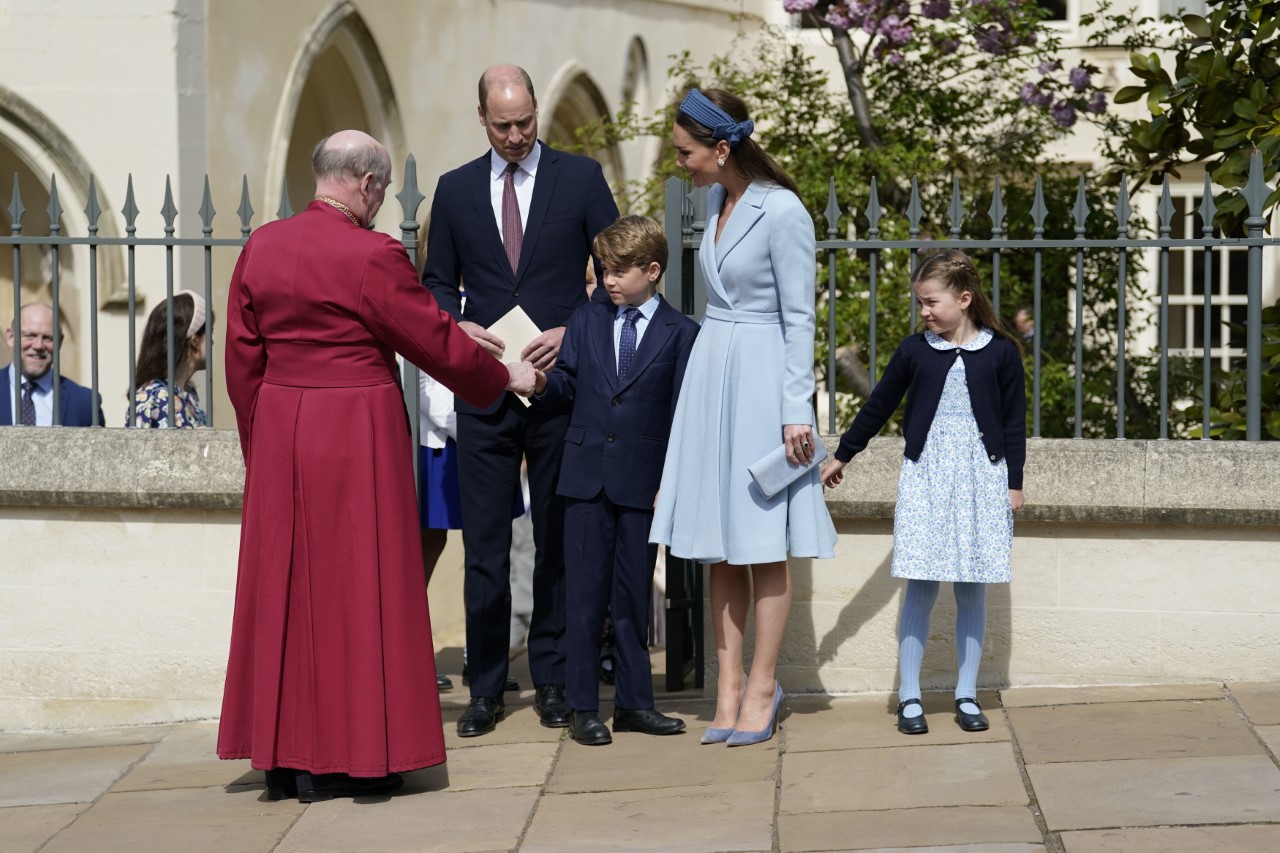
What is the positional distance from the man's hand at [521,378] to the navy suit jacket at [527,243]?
0.42 m

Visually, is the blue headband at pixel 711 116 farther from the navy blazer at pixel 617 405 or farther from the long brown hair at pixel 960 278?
the long brown hair at pixel 960 278

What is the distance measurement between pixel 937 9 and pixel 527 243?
514cm

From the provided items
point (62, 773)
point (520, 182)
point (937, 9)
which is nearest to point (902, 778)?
point (520, 182)

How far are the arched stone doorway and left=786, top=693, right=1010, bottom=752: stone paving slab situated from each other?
6396 mm

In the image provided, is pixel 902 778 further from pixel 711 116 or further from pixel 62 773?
pixel 62 773

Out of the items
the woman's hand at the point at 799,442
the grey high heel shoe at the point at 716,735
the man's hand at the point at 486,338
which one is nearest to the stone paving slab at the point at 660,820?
the grey high heel shoe at the point at 716,735

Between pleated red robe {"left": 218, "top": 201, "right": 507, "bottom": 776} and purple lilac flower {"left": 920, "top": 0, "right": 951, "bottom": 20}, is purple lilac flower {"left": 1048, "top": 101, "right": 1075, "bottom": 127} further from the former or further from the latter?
pleated red robe {"left": 218, "top": 201, "right": 507, "bottom": 776}

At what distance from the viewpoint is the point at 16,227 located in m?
6.08

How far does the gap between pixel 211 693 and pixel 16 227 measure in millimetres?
1715

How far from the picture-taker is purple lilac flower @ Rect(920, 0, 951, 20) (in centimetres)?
995

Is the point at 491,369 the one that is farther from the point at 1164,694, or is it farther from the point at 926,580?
the point at 1164,694

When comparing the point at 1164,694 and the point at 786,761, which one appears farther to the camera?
the point at 1164,694

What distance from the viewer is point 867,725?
5.56 m

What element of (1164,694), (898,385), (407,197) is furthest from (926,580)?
(407,197)
